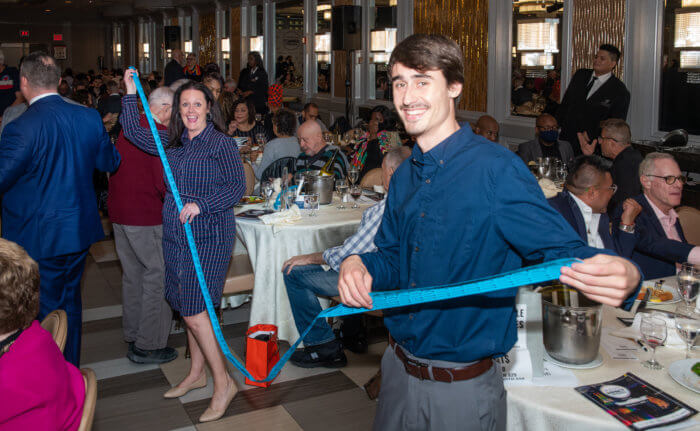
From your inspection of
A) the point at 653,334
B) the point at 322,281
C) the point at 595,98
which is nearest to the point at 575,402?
the point at 653,334

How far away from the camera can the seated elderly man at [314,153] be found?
525 cm

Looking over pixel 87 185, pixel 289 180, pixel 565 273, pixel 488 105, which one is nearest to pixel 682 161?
pixel 289 180

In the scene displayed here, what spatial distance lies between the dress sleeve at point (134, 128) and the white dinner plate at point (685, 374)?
8.22ft

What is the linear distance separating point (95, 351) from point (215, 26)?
57.1 ft

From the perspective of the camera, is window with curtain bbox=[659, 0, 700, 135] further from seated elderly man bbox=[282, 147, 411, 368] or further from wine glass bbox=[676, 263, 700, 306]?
wine glass bbox=[676, 263, 700, 306]

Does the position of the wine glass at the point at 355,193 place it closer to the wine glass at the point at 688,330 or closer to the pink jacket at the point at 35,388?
the wine glass at the point at 688,330

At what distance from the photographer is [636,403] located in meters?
1.77

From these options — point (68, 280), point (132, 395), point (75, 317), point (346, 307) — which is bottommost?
point (132, 395)

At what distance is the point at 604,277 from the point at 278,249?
10.0ft

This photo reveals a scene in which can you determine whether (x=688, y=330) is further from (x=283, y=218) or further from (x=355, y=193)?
(x=355, y=193)

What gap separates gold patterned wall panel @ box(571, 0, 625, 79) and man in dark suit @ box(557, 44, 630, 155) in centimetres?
34

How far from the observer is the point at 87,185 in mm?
3443

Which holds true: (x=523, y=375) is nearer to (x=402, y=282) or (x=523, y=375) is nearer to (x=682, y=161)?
(x=402, y=282)

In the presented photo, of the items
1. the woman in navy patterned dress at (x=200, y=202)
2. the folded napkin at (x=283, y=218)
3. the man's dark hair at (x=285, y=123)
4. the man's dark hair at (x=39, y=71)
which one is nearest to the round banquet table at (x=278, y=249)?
the folded napkin at (x=283, y=218)
